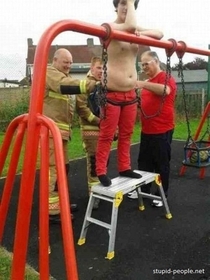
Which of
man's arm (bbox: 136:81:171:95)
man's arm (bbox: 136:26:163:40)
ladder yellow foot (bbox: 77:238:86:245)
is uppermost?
man's arm (bbox: 136:26:163:40)

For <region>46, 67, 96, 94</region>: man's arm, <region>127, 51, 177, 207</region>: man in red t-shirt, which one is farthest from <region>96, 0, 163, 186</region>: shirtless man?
<region>127, 51, 177, 207</region>: man in red t-shirt

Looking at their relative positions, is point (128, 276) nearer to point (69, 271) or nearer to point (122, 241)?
point (122, 241)

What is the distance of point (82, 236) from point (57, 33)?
1.75m

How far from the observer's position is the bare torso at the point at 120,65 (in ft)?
8.90

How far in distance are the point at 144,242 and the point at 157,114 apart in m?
1.29

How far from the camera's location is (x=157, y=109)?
140 inches

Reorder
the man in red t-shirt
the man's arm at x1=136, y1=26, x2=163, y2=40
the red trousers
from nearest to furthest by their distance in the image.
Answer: the man's arm at x1=136, y1=26, x2=163, y2=40 < the red trousers < the man in red t-shirt

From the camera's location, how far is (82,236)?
2.88 metres

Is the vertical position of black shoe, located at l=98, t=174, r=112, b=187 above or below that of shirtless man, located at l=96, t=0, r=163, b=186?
below

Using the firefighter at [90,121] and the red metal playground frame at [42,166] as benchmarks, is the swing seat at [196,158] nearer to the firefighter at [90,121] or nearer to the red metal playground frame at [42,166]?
the firefighter at [90,121]

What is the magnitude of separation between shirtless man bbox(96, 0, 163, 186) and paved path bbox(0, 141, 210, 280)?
539 millimetres

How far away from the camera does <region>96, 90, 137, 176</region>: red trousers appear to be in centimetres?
285

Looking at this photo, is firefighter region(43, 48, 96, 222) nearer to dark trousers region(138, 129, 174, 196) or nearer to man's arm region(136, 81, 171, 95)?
man's arm region(136, 81, 171, 95)

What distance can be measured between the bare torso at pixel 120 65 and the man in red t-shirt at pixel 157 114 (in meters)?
0.63
